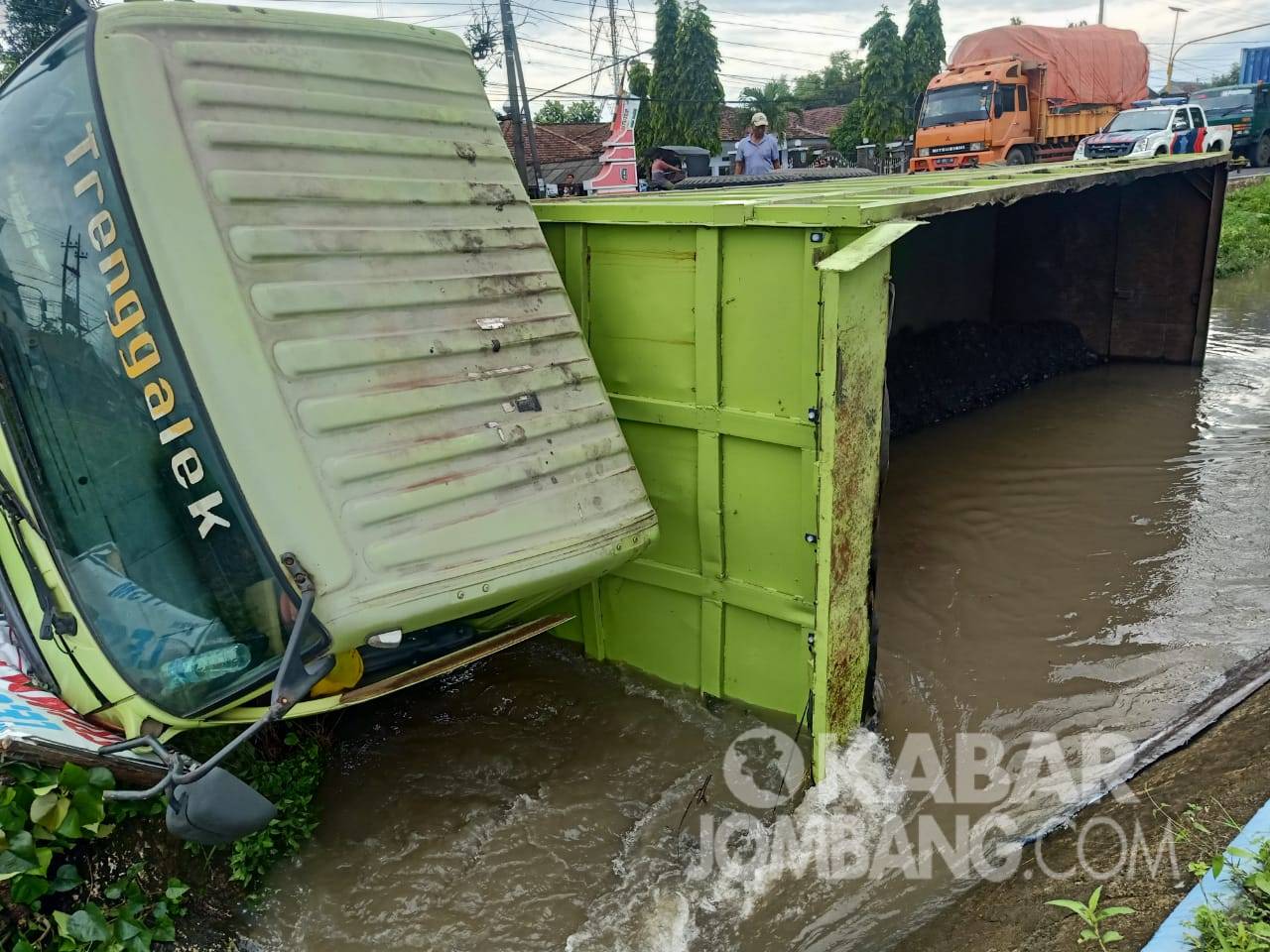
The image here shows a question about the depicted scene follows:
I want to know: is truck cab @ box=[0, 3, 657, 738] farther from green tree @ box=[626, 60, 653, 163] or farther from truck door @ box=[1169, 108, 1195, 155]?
green tree @ box=[626, 60, 653, 163]

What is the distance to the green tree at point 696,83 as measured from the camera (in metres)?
28.8

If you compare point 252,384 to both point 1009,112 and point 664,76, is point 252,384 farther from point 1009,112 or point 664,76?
point 664,76

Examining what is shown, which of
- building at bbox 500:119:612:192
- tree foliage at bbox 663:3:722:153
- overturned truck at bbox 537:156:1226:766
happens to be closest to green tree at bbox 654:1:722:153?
tree foliage at bbox 663:3:722:153

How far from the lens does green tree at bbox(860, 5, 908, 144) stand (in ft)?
96.8

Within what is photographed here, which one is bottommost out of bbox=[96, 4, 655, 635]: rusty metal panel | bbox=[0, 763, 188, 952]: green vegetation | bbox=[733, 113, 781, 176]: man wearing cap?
bbox=[0, 763, 188, 952]: green vegetation

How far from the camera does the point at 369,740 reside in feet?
13.3

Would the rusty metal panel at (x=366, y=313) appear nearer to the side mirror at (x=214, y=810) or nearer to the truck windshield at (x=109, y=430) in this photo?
the truck windshield at (x=109, y=430)

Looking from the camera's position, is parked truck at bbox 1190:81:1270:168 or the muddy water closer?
the muddy water

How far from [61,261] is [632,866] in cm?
274

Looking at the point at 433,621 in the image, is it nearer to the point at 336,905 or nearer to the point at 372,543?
the point at 372,543

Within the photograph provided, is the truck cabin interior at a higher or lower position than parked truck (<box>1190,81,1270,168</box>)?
lower

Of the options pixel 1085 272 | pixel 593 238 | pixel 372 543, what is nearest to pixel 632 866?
pixel 372 543

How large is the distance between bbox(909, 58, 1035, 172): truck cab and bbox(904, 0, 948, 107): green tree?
11.2 metres

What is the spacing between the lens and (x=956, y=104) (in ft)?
62.4
